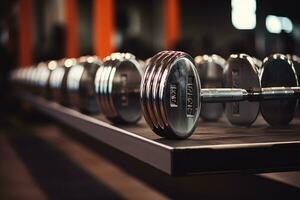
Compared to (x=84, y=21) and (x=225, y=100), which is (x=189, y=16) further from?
(x=225, y=100)

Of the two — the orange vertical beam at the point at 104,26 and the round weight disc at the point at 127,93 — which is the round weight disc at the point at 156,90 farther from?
the orange vertical beam at the point at 104,26

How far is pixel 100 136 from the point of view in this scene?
72.5 inches

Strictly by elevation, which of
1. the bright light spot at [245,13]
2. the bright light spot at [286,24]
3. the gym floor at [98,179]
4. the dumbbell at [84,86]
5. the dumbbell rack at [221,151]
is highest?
the bright light spot at [245,13]

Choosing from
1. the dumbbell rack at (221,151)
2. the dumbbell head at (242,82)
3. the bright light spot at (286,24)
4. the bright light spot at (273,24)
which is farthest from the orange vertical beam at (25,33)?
the dumbbell rack at (221,151)

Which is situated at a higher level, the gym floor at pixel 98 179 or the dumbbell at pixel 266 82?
the dumbbell at pixel 266 82

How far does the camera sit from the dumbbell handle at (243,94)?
1375 millimetres

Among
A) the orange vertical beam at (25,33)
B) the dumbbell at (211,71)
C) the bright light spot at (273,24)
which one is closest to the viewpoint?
the dumbbell at (211,71)

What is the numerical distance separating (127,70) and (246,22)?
778 centimetres

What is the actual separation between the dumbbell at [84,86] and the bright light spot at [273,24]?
2.90 m

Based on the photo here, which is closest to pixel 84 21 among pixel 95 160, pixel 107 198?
pixel 95 160

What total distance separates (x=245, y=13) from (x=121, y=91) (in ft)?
24.4

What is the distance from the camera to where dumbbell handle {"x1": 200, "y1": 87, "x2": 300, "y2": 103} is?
4.51 feet

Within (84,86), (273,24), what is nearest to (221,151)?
(84,86)

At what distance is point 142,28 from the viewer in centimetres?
1330
